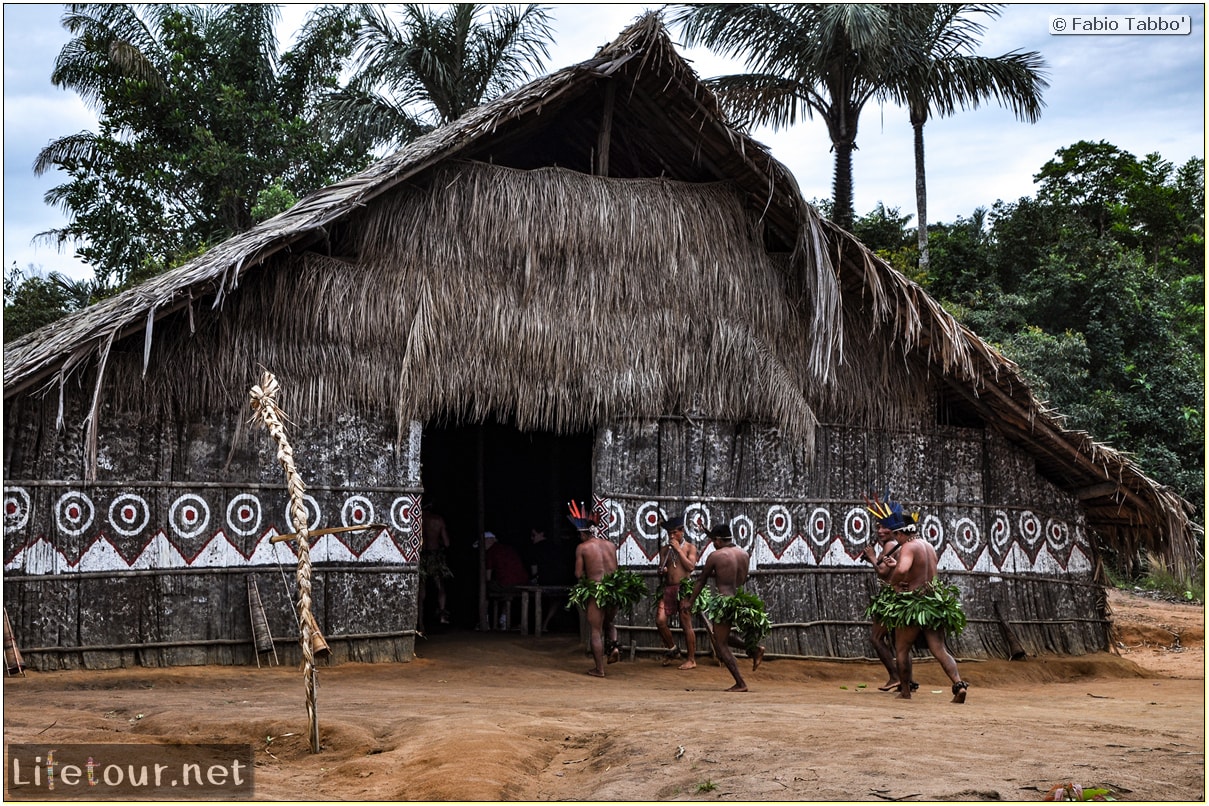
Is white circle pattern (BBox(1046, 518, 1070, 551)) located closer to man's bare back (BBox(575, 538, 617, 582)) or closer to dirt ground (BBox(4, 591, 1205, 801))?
dirt ground (BBox(4, 591, 1205, 801))

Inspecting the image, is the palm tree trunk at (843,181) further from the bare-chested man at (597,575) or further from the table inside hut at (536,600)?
the bare-chested man at (597,575)

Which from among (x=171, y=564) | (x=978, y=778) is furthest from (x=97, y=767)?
(x=978, y=778)

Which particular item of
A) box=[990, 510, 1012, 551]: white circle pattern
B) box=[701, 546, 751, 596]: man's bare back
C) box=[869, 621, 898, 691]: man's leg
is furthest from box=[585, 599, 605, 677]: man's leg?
box=[990, 510, 1012, 551]: white circle pattern

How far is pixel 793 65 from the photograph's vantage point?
59.3ft

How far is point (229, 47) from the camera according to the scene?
20.2m

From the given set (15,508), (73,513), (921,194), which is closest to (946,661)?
(73,513)

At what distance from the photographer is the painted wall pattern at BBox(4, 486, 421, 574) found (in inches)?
311

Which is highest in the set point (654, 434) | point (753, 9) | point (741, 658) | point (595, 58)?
point (753, 9)

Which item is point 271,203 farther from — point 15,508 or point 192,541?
point 15,508

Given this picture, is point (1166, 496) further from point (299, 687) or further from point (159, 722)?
point (159, 722)

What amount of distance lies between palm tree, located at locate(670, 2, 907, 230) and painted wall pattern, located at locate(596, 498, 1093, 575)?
8.52 m

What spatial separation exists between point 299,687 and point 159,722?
5.34 ft

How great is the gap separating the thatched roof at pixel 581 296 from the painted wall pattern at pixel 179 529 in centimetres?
77

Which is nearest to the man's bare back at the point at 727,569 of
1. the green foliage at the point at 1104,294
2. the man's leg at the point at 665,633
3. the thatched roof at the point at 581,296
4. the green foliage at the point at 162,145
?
the man's leg at the point at 665,633
